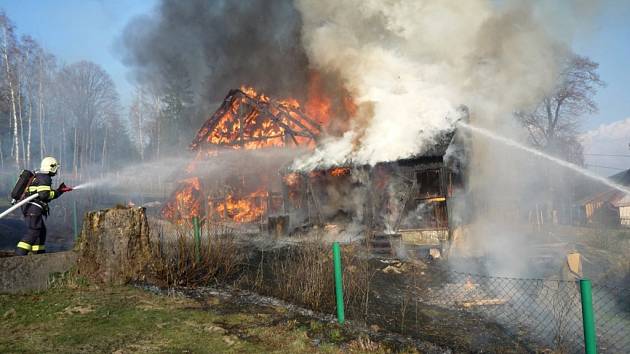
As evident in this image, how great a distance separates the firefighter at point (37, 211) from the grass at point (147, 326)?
5.37 ft

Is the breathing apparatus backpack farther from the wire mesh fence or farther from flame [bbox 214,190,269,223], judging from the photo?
flame [bbox 214,190,269,223]

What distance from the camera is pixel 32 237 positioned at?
7.56 meters

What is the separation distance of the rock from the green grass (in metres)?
0.30

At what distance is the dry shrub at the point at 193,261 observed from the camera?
7188 millimetres

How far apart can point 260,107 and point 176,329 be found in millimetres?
14993

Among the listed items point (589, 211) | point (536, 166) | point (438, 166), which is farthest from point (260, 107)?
point (589, 211)

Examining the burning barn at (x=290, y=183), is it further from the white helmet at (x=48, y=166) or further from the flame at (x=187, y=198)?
the white helmet at (x=48, y=166)

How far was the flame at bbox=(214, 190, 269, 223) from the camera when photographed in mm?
19109

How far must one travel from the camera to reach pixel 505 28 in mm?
16141

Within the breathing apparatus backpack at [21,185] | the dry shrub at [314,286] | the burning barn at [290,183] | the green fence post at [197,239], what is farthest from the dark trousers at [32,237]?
the burning barn at [290,183]

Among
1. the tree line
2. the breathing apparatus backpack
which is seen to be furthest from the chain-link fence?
the tree line

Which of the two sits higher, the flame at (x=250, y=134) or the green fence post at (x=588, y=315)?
the flame at (x=250, y=134)

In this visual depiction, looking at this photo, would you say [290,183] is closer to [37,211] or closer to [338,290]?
[37,211]

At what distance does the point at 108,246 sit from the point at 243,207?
12.9m
